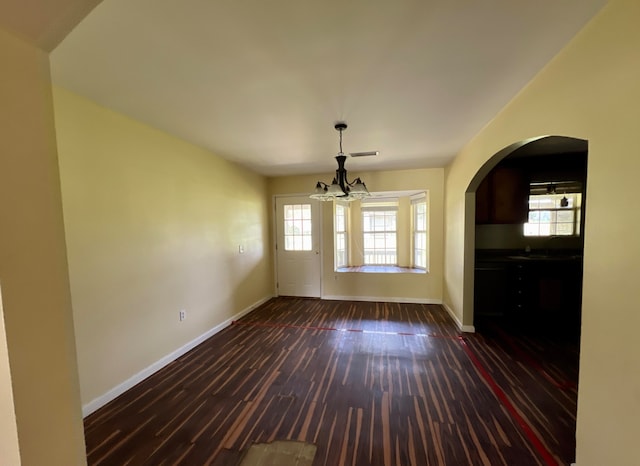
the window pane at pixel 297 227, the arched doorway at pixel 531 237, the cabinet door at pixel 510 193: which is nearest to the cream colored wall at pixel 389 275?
the window pane at pixel 297 227

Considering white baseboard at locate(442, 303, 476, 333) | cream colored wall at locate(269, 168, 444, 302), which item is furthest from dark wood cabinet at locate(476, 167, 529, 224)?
white baseboard at locate(442, 303, 476, 333)

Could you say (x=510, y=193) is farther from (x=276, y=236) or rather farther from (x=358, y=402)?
(x=276, y=236)

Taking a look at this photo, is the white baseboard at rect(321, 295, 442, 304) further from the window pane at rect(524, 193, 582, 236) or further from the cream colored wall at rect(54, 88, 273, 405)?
the cream colored wall at rect(54, 88, 273, 405)

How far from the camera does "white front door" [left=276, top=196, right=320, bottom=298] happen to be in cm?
529

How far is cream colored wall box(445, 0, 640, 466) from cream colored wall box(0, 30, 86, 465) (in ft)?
7.19

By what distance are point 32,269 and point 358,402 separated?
2.26 meters

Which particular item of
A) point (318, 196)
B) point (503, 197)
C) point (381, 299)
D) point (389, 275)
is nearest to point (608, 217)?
point (318, 196)

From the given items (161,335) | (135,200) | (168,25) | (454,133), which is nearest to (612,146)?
(454,133)

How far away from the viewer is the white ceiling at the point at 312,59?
1266 mm

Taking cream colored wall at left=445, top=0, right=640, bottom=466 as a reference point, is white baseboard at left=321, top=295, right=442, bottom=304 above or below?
below

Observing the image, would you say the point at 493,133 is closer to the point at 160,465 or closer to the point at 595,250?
the point at 595,250

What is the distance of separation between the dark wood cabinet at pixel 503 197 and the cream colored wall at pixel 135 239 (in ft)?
12.7

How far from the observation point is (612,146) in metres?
1.23

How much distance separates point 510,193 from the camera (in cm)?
396
